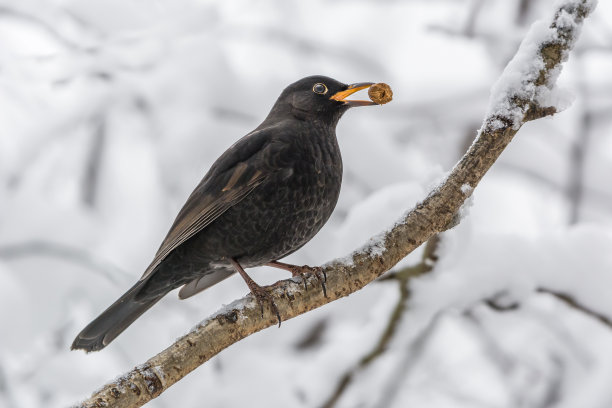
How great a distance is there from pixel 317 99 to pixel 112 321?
1594 mm

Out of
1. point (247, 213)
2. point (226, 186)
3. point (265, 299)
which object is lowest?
point (265, 299)

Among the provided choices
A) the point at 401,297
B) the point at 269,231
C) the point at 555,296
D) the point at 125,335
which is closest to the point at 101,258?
the point at 125,335

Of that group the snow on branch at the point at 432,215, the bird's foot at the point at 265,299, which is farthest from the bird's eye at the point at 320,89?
the bird's foot at the point at 265,299

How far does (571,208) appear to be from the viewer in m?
4.81

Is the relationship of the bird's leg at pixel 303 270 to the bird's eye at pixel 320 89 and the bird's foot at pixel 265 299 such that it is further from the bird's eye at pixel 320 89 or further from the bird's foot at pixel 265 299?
the bird's eye at pixel 320 89

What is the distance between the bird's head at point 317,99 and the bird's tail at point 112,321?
124 centimetres

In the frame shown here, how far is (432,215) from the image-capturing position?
290cm

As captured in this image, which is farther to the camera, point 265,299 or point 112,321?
point 112,321

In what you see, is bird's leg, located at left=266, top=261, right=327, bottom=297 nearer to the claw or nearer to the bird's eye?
the claw

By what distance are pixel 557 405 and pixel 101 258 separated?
255 centimetres

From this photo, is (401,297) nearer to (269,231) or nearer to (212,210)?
(269,231)

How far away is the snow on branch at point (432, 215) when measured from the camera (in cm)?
265

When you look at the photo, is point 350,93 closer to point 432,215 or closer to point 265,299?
point 432,215

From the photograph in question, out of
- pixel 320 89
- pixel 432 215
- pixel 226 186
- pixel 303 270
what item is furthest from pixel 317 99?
pixel 432 215
